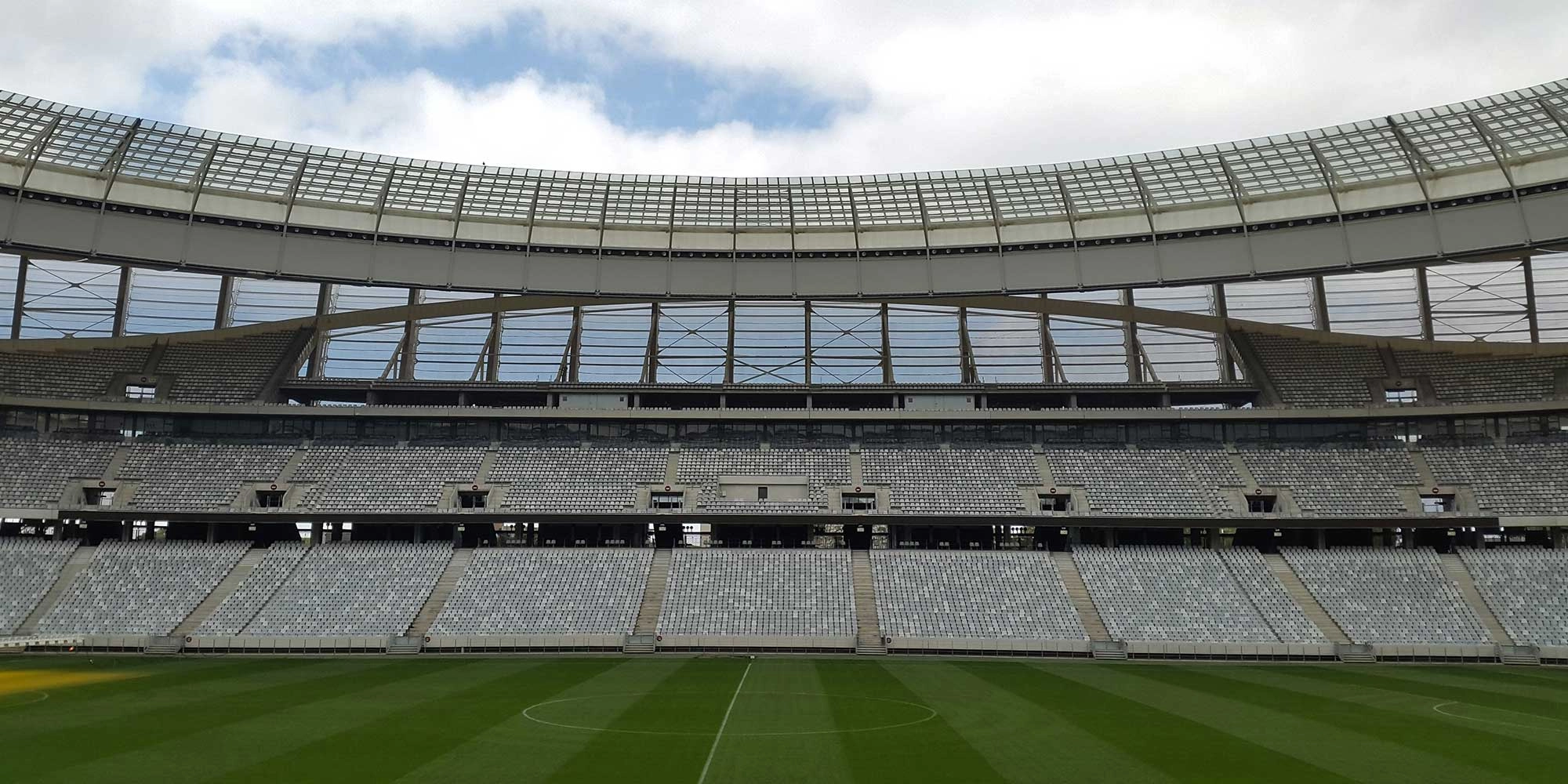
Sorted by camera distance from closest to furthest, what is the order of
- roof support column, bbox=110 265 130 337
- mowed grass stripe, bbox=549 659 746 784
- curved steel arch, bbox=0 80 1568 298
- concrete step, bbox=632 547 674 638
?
mowed grass stripe, bbox=549 659 746 784, concrete step, bbox=632 547 674 638, curved steel arch, bbox=0 80 1568 298, roof support column, bbox=110 265 130 337

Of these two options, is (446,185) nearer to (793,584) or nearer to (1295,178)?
(793,584)

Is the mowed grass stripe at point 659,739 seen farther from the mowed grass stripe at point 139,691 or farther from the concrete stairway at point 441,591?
the concrete stairway at point 441,591

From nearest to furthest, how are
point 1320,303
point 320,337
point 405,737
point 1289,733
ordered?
point 405,737 → point 1289,733 → point 1320,303 → point 320,337

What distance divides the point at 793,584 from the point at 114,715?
29.0 metres

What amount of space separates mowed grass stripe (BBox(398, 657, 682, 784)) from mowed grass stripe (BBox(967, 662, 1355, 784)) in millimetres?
10945

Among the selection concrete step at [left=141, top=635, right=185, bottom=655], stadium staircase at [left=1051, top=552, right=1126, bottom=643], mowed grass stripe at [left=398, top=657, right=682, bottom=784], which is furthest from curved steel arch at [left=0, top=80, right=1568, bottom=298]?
mowed grass stripe at [left=398, top=657, right=682, bottom=784]

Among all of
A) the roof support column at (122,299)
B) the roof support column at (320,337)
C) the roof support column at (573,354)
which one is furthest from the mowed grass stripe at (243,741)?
the roof support column at (122,299)

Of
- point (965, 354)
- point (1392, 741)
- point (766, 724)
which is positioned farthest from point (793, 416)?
point (1392, 741)

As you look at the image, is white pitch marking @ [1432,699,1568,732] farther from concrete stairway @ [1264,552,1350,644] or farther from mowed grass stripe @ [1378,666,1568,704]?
concrete stairway @ [1264,552,1350,644]

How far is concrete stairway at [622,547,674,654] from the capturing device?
43375mm

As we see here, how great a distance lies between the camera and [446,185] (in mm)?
52625

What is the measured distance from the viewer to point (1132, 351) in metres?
58.9

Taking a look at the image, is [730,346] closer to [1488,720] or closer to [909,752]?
[909,752]

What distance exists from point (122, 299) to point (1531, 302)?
7230cm
